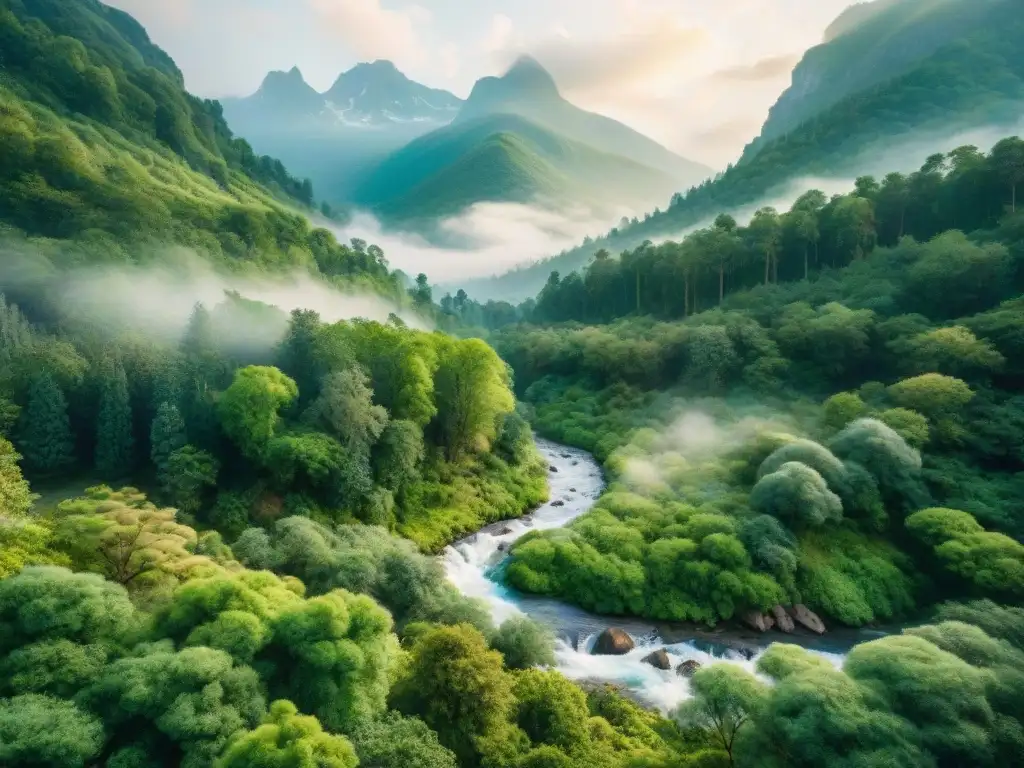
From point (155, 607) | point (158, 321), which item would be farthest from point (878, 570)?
point (158, 321)

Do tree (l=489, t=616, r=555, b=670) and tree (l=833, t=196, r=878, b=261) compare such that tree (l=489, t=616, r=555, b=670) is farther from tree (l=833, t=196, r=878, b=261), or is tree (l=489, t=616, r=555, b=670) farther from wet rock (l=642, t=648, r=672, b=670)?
tree (l=833, t=196, r=878, b=261)

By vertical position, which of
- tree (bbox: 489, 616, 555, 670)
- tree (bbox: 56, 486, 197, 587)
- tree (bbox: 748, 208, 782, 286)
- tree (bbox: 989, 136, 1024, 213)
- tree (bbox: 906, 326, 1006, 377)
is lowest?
tree (bbox: 489, 616, 555, 670)

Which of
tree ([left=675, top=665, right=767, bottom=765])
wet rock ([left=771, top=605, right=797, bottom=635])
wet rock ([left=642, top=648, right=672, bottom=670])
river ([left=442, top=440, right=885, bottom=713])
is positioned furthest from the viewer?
wet rock ([left=771, top=605, right=797, bottom=635])

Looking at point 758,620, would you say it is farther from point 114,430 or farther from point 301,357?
point 114,430

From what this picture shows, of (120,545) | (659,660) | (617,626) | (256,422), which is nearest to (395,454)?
(256,422)

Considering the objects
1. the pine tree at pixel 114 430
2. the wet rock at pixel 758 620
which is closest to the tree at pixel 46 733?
the pine tree at pixel 114 430

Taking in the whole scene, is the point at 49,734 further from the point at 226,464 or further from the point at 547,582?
the point at 547,582

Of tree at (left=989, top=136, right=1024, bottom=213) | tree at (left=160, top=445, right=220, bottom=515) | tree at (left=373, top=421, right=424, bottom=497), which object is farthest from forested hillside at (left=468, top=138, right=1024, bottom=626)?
tree at (left=160, top=445, right=220, bottom=515)
